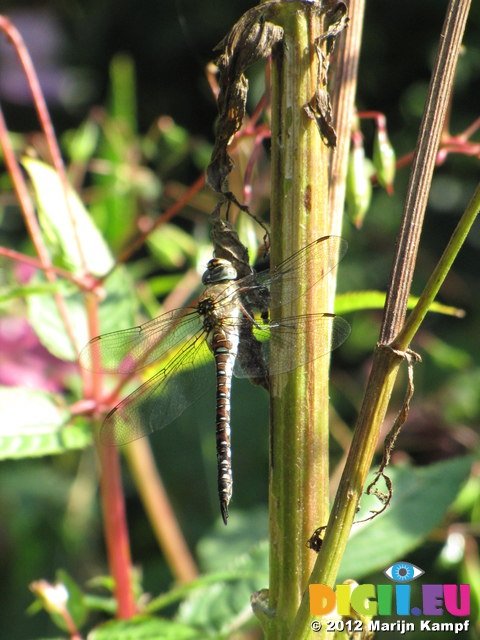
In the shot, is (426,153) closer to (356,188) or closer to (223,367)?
(356,188)

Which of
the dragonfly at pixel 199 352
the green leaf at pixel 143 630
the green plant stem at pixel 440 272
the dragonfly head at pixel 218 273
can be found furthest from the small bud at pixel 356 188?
the green leaf at pixel 143 630

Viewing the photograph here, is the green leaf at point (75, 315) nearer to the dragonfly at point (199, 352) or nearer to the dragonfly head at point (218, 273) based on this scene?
the dragonfly at point (199, 352)

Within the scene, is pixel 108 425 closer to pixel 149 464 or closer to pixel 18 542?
pixel 149 464

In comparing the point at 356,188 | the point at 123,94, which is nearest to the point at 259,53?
the point at 356,188

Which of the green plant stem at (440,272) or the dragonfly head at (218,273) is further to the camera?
the dragonfly head at (218,273)

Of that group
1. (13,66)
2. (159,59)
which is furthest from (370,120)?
(13,66)

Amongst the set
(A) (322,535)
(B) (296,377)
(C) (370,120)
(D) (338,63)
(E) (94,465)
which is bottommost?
(A) (322,535)
